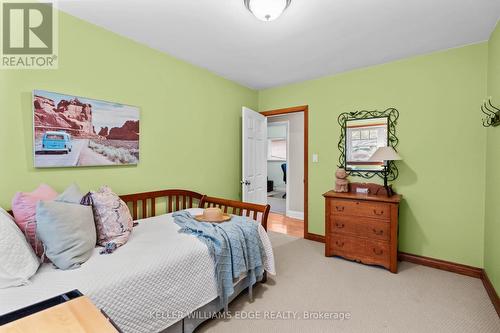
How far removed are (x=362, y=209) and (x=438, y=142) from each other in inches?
43.7

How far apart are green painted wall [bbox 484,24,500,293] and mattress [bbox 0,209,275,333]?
235 centimetres

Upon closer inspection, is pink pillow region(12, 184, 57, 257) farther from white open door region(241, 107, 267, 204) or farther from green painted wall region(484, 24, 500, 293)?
green painted wall region(484, 24, 500, 293)

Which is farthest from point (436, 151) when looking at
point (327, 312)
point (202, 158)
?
point (202, 158)

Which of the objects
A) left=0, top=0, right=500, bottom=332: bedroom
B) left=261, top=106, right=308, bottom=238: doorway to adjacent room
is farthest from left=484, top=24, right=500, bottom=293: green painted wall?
left=261, top=106, right=308, bottom=238: doorway to adjacent room

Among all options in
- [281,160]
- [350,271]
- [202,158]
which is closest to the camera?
[350,271]

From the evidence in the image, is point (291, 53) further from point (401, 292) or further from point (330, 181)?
point (401, 292)

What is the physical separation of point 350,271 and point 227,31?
274 cm

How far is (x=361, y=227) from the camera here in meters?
2.70

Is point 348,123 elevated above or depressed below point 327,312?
above

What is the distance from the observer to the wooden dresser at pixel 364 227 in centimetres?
252

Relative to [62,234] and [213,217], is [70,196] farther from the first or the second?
[213,217]

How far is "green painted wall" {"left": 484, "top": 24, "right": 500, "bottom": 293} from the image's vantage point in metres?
1.95

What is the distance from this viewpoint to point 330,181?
11.1ft

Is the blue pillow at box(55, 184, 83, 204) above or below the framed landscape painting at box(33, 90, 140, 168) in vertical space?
below
